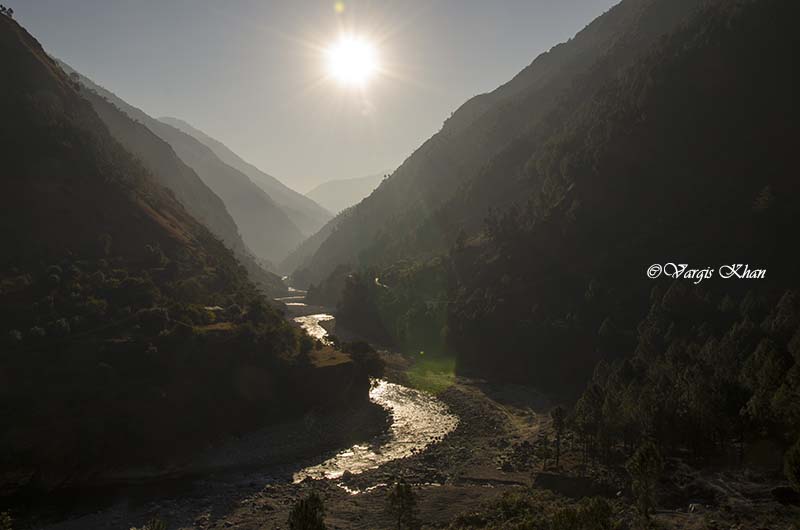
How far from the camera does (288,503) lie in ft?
179

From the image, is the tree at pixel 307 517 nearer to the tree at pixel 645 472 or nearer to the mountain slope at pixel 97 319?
the tree at pixel 645 472

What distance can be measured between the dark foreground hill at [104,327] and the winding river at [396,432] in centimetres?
789

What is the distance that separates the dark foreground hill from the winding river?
7892mm

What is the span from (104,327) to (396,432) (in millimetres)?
45389

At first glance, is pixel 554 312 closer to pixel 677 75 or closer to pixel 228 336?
pixel 228 336

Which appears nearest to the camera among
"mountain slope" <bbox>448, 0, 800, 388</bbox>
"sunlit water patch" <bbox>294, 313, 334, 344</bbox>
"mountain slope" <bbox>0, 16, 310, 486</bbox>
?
"mountain slope" <bbox>0, 16, 310, 486</bbox>

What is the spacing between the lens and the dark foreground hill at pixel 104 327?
60906 millimetres

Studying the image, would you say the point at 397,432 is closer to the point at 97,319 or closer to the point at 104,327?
the point at 104,327

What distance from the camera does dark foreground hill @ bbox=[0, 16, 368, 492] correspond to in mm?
60906

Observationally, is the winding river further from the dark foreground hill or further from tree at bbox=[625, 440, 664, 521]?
tree at bbox=[625, 440, 664, 521]

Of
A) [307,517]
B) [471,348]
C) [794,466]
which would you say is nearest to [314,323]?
[471,348]

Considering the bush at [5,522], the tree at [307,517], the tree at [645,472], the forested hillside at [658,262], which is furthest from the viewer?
the forested hillside at [658,262]

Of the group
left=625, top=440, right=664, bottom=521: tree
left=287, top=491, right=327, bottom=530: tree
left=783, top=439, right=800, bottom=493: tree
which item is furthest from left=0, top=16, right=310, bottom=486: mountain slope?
left=783, top=439, right=800, bottom=493: tree

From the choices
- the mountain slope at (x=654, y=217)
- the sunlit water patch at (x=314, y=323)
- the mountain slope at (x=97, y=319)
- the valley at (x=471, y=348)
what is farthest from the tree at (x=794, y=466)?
the sunlit water patch at (x=314, y=323)
